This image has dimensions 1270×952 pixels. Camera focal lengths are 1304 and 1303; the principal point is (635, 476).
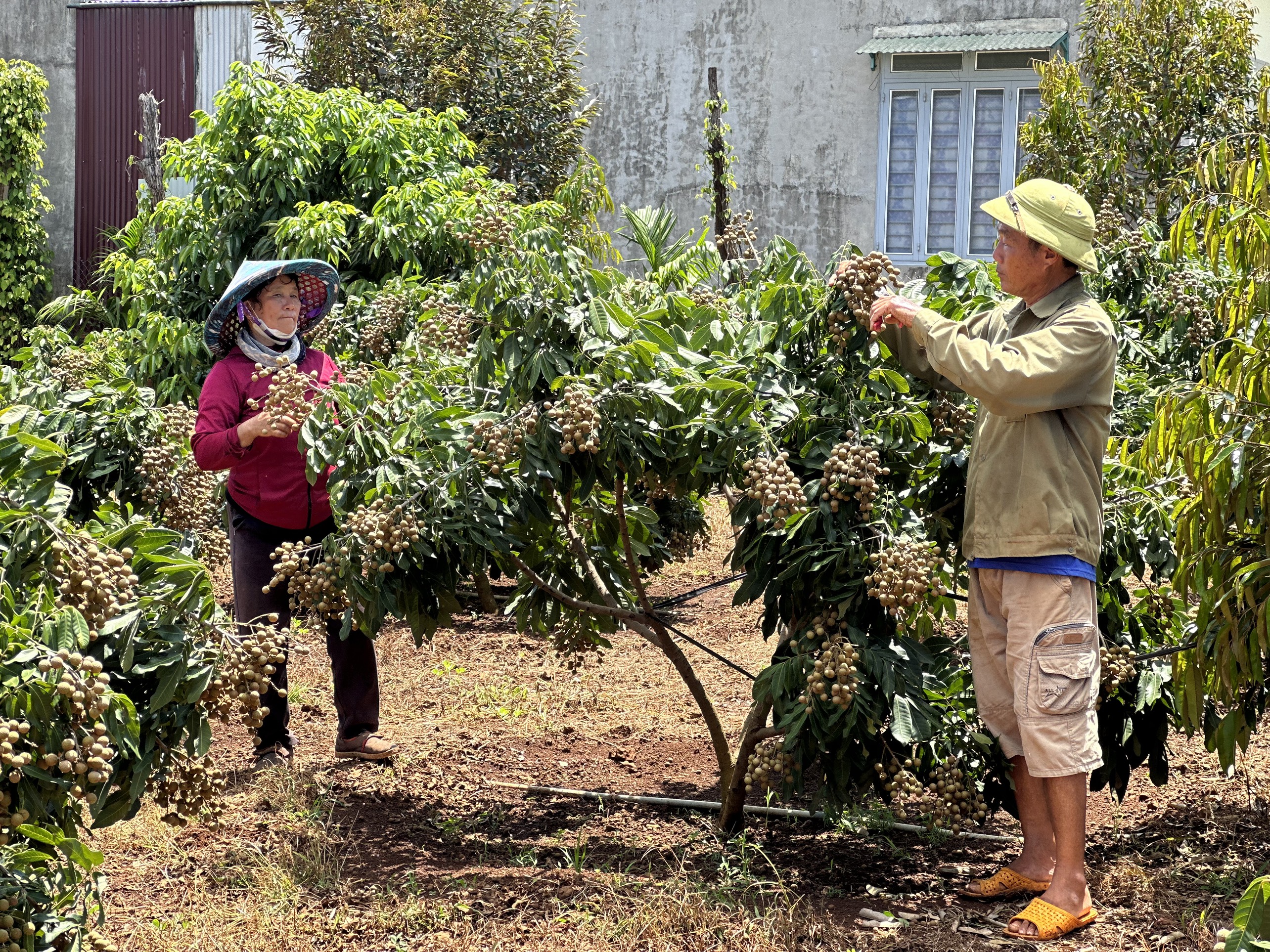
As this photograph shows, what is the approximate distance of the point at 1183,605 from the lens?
3660mm

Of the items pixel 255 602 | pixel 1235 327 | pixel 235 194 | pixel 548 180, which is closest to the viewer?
pixel 1235 327

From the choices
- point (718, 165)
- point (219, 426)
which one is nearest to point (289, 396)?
point (219, 426)

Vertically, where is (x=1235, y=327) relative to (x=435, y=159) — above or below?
below

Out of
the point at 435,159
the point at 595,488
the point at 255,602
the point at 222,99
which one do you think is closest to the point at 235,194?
the point at 222,99

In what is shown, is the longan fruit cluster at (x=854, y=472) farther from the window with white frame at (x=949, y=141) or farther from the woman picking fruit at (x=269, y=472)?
the window with white frame at (x=949, y=141)

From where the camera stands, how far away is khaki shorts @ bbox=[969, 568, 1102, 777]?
10.6 ft

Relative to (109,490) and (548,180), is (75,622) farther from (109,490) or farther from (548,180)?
(548,180)

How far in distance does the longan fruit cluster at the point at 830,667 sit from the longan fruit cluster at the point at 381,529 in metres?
1.09

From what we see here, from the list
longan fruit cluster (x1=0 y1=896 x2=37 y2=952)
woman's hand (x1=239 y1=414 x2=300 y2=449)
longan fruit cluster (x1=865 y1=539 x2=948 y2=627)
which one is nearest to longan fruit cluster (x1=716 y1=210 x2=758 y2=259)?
longan fruit cluster (x1=865 y1=539 x2=948 y2=627)

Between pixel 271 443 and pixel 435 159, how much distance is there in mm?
2754

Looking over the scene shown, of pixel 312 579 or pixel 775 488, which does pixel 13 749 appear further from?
pixel 775 488

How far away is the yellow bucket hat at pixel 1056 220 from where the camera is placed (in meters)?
3.28

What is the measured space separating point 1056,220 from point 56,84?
14.4m

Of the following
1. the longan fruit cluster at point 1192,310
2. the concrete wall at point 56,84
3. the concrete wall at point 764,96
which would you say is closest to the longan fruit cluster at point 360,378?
the longan fruit cluster at point 1192,310
